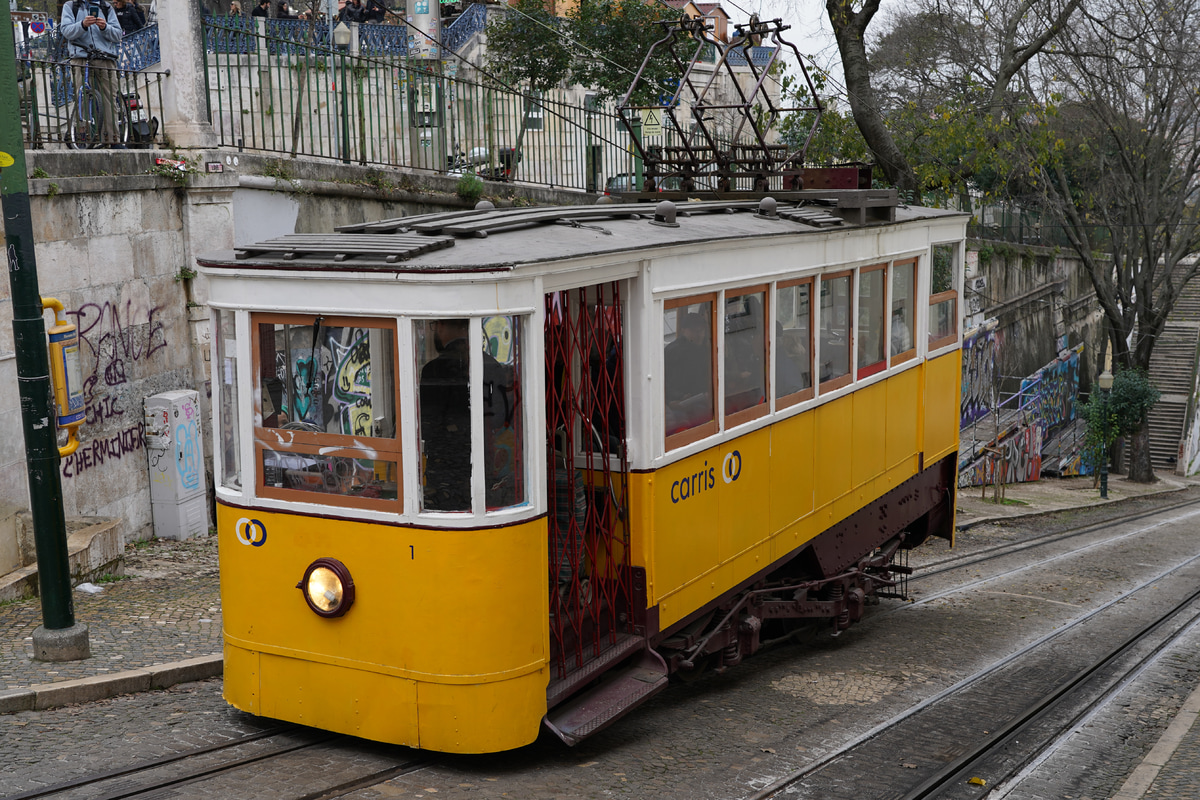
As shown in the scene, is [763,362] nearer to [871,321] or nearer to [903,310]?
[871,321]

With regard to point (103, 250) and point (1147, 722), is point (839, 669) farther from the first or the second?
point (103, 250)

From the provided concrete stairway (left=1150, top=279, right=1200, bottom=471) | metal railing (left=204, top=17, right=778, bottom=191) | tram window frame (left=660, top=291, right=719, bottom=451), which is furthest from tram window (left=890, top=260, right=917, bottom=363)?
concrete stairway (left=1150, top=279, right=1200, bottom=471)

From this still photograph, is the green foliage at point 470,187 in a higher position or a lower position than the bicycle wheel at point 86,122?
lower

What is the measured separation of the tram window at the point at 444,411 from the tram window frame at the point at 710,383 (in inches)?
50.2

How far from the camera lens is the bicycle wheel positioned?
29.8ft

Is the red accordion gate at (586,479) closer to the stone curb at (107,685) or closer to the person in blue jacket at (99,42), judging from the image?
the stone curb at (107,685)

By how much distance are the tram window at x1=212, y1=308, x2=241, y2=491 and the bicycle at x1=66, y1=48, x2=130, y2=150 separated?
15.2 feet

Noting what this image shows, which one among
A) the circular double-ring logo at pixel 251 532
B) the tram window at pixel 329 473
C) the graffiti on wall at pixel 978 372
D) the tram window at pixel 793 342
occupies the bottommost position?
the graffiti on wall at pixel 978 372

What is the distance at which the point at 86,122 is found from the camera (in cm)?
922

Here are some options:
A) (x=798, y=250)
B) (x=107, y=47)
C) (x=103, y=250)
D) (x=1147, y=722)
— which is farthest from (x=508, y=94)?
(x=1147, y=722)

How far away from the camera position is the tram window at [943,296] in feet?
30.5

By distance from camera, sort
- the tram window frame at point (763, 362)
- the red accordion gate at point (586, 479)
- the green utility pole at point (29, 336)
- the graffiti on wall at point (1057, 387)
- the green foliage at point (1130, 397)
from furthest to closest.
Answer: the graffiti on wall at point (1057, 387) → the green foliage at point (1130, 397) → the tram window frame at point (763, 362) → the green utility pole at point (29, 336) → the red accordion gate at point (586, 479)

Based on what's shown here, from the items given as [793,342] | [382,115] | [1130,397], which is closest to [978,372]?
[1130,397]

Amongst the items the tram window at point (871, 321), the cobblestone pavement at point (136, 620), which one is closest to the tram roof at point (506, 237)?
the tram window at point (871, 321)
